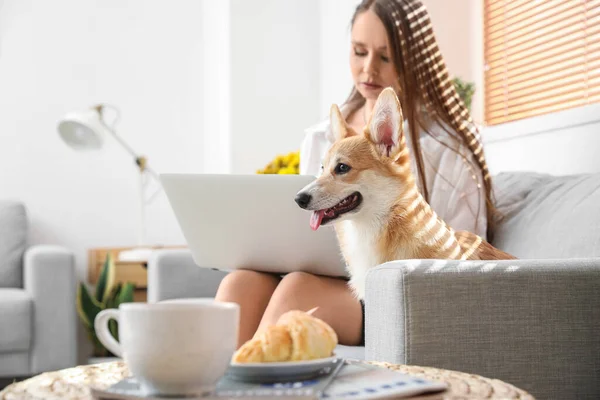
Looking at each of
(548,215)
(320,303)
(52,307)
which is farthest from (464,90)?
(52,307)

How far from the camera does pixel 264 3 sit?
4.22m

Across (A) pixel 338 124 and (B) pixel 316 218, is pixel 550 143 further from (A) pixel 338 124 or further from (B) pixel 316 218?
(B) pixel 316 218

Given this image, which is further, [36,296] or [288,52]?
[288,52]

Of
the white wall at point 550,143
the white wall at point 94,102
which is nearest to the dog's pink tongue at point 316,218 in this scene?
the white wall at point 550,143

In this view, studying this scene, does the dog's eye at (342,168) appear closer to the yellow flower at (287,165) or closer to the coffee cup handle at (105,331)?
the coffee cup handle at (105,331)

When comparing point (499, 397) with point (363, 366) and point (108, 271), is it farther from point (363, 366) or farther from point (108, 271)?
point (108, 271)

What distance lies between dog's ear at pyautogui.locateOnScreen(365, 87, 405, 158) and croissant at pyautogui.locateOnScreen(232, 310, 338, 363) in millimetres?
670

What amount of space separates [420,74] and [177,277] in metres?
0.97

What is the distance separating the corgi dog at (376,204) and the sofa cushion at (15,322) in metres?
2.29

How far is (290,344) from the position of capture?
0.74m

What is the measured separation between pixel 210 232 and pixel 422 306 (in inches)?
24.8

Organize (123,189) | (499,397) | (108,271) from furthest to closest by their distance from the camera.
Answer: (123,189)
(108,271)
(499,397)

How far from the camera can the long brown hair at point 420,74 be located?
1986 millimetres

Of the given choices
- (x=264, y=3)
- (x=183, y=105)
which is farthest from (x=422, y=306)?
(x=183, y=105)
